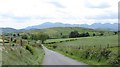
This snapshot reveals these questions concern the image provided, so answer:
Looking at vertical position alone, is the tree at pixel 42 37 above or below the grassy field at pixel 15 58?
below

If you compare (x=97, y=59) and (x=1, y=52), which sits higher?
(x=1, y=52)

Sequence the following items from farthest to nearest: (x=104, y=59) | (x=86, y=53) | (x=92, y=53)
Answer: (x=86, y=53) < (x=92, y=53) < (x=104, y=59)

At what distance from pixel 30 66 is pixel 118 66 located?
6.45m

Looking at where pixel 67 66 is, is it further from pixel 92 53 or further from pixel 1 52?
pixel 92 53

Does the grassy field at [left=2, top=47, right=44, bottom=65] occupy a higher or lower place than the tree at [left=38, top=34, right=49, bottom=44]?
higher

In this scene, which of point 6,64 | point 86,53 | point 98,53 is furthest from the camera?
point 86,53

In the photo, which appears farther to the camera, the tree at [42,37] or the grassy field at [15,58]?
the tree at [42,37]

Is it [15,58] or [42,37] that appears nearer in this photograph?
[15,58]

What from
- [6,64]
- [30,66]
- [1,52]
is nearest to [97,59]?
[30,66]

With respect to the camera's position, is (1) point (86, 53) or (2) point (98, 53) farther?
(1) point (86, 53)

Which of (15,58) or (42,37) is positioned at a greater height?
(15,58)

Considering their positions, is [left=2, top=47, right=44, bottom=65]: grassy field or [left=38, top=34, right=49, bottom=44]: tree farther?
[left=38, top=34, right=49, bottom=44]: tree

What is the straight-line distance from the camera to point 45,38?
568ft

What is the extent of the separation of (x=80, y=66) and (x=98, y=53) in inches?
241
